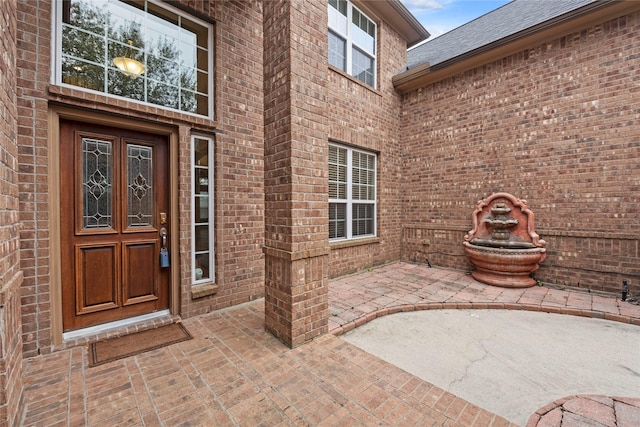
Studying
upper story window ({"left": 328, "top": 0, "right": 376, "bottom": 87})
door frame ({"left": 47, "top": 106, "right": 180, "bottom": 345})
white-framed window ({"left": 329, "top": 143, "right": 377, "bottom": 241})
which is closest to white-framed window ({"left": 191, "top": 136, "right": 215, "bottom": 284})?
door frame ({"left": 47, "top": 106, "right": 180, "bottom": 345})

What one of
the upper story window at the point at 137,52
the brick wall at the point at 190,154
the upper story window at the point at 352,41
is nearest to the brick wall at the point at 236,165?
the brick wall at the point at 190,154

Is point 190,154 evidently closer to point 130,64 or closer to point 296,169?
point 130,64

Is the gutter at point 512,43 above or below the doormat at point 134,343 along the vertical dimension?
above

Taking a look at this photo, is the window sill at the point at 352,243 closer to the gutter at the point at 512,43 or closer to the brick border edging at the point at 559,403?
the brick border edging at the point at 559,403

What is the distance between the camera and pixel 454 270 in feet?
18.2

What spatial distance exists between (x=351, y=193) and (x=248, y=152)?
2457 mm

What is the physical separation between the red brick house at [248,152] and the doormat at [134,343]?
250 millimetres

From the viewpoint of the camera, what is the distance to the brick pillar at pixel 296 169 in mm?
2523

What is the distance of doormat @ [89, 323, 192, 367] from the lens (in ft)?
7.77

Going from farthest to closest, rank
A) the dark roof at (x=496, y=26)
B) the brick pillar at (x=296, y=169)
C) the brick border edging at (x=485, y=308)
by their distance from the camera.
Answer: the dark roof at (x=496, y=26), the brick border edging at (x=485, y=308), the brick pillar at (x=296, y=169)

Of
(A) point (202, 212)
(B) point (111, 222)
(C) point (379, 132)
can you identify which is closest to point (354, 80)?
(C) point (379, 132)

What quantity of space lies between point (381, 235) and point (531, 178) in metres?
2.88

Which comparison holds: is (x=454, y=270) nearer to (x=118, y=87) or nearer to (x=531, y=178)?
(x=531, y=178)

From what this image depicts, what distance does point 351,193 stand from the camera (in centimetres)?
539
